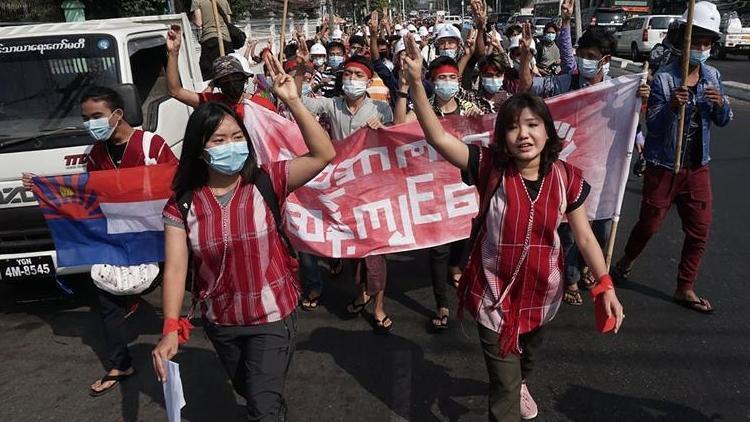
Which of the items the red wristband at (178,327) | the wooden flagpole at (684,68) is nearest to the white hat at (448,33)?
the wooden flagpole at (684,68)

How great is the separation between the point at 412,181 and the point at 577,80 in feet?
5.88

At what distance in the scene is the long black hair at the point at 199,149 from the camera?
2.20 metres

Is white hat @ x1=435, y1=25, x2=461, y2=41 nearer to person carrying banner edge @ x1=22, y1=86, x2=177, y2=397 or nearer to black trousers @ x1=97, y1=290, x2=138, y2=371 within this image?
person carrying banner edge @ x1=22, y1=86, x2=177, y2=397

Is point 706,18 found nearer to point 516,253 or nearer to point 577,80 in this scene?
point 577,80

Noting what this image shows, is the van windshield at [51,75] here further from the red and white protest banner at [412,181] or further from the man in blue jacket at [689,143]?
the man in blue jacket at [689,143]

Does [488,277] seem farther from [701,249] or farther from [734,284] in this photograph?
[734,284]

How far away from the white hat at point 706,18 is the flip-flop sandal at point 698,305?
5.75 feet

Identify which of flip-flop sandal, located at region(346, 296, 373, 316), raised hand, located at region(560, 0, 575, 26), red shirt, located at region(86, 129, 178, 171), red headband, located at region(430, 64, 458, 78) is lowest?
flip-flop sandal, located at region(346, 296, 373, 316)

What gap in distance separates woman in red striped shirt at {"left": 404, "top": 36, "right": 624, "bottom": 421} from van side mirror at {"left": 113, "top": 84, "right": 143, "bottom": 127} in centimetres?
215

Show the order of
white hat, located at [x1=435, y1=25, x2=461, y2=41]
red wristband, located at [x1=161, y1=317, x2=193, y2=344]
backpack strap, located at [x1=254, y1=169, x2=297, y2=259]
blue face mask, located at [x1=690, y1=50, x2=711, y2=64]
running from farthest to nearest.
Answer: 1. white hat, located at [x1=435, y1=25, x2=461, y2=41]
2. blue face mask, located at [x1=690, y1=50, x2=711, y2=64]
3. backpack strap, located at [x1=254, y1=169, x2=297, y2=259]
4. red wristband, located at [x1=161, y1=317, x2=193, y2=344]

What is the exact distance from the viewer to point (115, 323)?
335cm

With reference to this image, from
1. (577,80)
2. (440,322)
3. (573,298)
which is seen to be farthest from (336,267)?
(577,80)

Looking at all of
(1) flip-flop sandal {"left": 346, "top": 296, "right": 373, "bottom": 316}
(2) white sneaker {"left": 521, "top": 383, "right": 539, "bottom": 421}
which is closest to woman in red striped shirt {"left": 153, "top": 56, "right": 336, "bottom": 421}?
(2) white sneaker {"left": 521, "top": 383, "right": 539, "bottom": 421}

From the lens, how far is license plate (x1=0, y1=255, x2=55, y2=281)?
390cm
